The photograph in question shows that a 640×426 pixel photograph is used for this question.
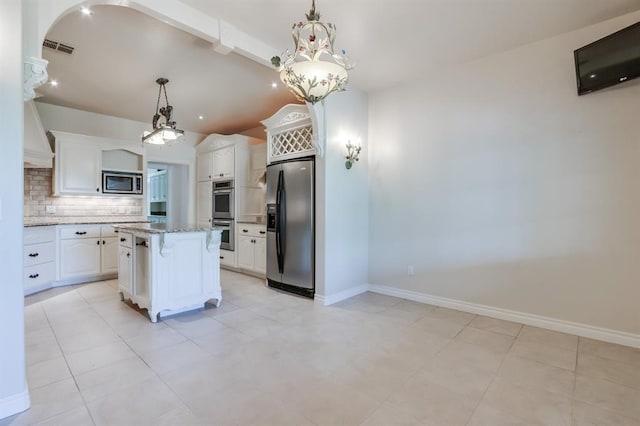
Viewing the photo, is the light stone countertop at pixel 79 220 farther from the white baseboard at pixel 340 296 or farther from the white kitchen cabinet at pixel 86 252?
the white baseboard at pixel 340 296

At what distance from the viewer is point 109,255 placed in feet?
16.6

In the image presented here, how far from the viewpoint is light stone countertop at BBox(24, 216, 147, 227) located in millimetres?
4703

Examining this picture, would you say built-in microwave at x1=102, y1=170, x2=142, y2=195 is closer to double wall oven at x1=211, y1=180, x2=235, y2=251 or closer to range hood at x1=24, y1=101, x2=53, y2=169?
range hood at x1=24, y1=101, x2=53, y2=169

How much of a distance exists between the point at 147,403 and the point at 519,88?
415 centimetres

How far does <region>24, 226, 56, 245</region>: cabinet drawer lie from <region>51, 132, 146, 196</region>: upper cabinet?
2.18ft

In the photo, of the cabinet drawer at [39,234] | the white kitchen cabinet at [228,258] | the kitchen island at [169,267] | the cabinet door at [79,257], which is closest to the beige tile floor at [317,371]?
the kitchen island at [169,267]

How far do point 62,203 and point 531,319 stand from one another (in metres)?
6.78

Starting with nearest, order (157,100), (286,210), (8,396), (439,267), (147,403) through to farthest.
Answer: (8,396)
(147,403)
(439,267)
(286,210)
(157,100)

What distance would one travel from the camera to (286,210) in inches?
169

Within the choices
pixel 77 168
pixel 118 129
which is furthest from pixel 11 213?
pixel 118 129

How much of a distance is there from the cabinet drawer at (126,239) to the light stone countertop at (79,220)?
4.71 ft

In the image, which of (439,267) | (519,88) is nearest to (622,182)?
(519,88)

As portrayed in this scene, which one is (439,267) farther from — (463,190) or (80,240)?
(80,240)

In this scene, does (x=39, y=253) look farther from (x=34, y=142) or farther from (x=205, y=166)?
(x=205, y=166)
